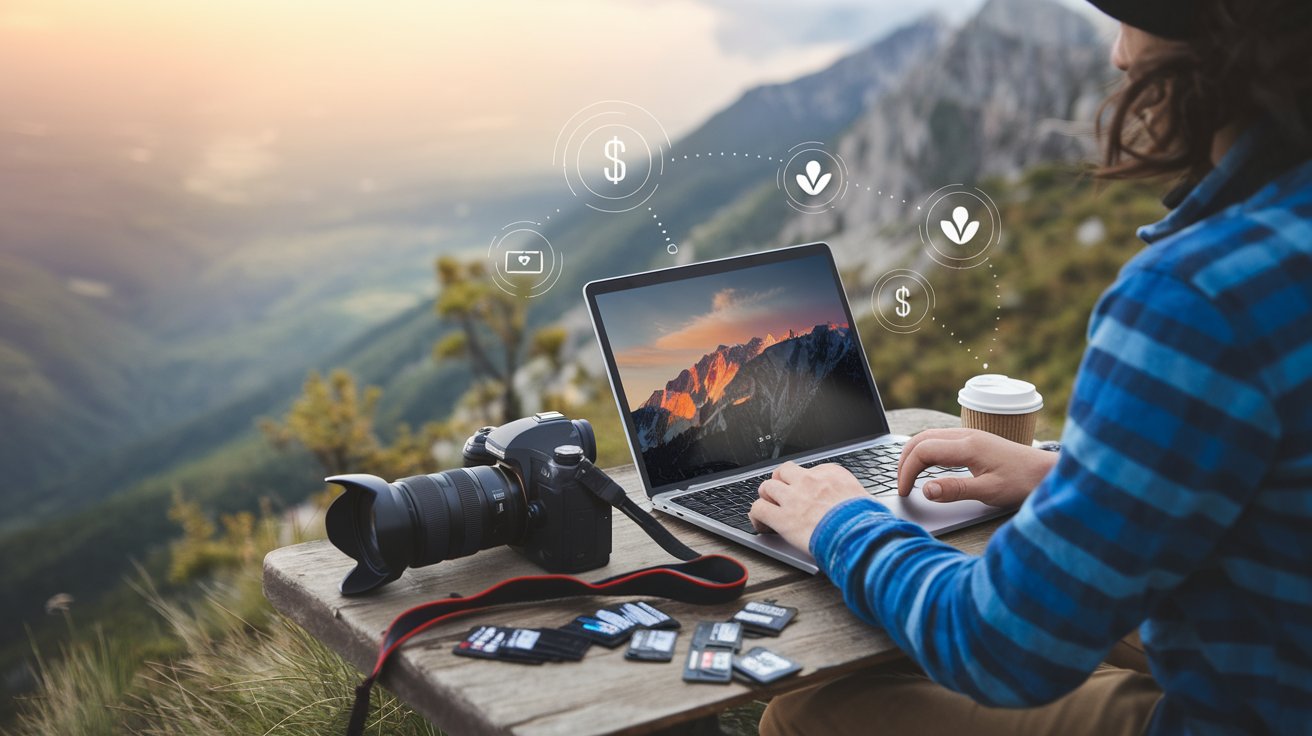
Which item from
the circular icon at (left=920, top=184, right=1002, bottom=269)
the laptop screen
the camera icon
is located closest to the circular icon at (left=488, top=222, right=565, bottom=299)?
the camera icon

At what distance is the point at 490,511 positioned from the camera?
4.04ft

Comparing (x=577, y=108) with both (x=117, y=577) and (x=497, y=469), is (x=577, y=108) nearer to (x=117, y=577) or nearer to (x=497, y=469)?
(x=117, y=577)

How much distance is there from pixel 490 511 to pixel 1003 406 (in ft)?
2.77

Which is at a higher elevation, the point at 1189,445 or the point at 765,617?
the point at 1189,445

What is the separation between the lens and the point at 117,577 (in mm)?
5391

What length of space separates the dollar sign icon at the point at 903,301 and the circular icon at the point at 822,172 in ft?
4.20

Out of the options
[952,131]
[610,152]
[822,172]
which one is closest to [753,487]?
[610,152]

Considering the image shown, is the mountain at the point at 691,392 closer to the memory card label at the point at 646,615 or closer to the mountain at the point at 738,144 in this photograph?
the memory card label at the point at 646,615

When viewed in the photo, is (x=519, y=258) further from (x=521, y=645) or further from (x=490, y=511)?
(x=521, y=645)

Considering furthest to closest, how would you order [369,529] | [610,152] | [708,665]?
[610,152] → [369,529] → [708,665]

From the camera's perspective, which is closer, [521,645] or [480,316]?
[521,645]

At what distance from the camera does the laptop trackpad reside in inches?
53.5

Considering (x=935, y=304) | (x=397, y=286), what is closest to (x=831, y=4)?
(x=935, y=304)

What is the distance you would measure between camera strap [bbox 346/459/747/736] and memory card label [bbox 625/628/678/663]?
0.09 m
